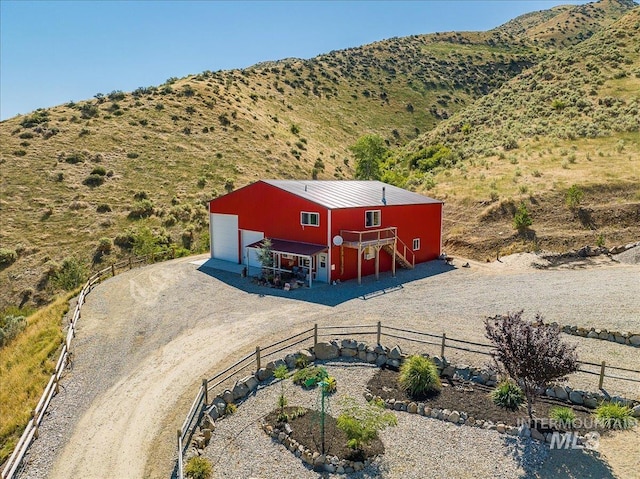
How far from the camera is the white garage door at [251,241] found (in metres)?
27.4

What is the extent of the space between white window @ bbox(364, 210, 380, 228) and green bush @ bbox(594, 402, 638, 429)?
15702 mm

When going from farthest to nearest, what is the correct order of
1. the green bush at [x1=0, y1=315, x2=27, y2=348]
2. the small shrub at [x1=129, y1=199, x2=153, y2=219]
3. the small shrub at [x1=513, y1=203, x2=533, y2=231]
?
the small shrub at [x1=129, y1=199, x2=153, y2=219], the small shrub at [x1=513, y1=203, x2=533, y2=231], the green bush at [x1=0, y1=315, x2=27, y2=348]

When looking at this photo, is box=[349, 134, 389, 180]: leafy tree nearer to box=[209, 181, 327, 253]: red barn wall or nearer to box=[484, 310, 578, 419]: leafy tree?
box=[209, 181, 327, 253]: red barn wall

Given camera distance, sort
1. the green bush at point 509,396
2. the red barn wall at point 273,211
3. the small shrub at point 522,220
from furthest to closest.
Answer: the small shrub at point 522,220 → the red barn wall at point 273,211 → the green bush at point 509,396

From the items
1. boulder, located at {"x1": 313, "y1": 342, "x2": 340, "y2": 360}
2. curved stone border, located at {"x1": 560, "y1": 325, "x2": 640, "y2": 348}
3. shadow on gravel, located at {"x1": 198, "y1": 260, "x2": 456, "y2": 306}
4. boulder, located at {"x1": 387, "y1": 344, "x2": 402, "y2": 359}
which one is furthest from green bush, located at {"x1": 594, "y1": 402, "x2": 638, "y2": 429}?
shadow on gravel, located at {"x1": 198, "y1": 260, "x2": 456, "y2": 306}

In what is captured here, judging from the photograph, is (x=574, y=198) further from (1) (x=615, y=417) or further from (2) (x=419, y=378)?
(2) (x=419, y=378)

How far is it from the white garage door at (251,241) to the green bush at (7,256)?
60.8 feet

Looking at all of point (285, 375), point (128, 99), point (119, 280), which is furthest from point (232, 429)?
point (128, 99)

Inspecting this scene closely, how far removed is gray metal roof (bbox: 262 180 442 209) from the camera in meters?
24.6

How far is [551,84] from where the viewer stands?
5872cm

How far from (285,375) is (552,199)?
89.6 ft

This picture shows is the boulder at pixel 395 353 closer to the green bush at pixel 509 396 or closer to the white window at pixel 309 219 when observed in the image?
the green bush at pixel 509 396

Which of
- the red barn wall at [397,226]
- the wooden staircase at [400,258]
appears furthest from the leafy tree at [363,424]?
the wooden staircase at [400,258]

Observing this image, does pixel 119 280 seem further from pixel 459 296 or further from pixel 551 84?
pixel 551 84
